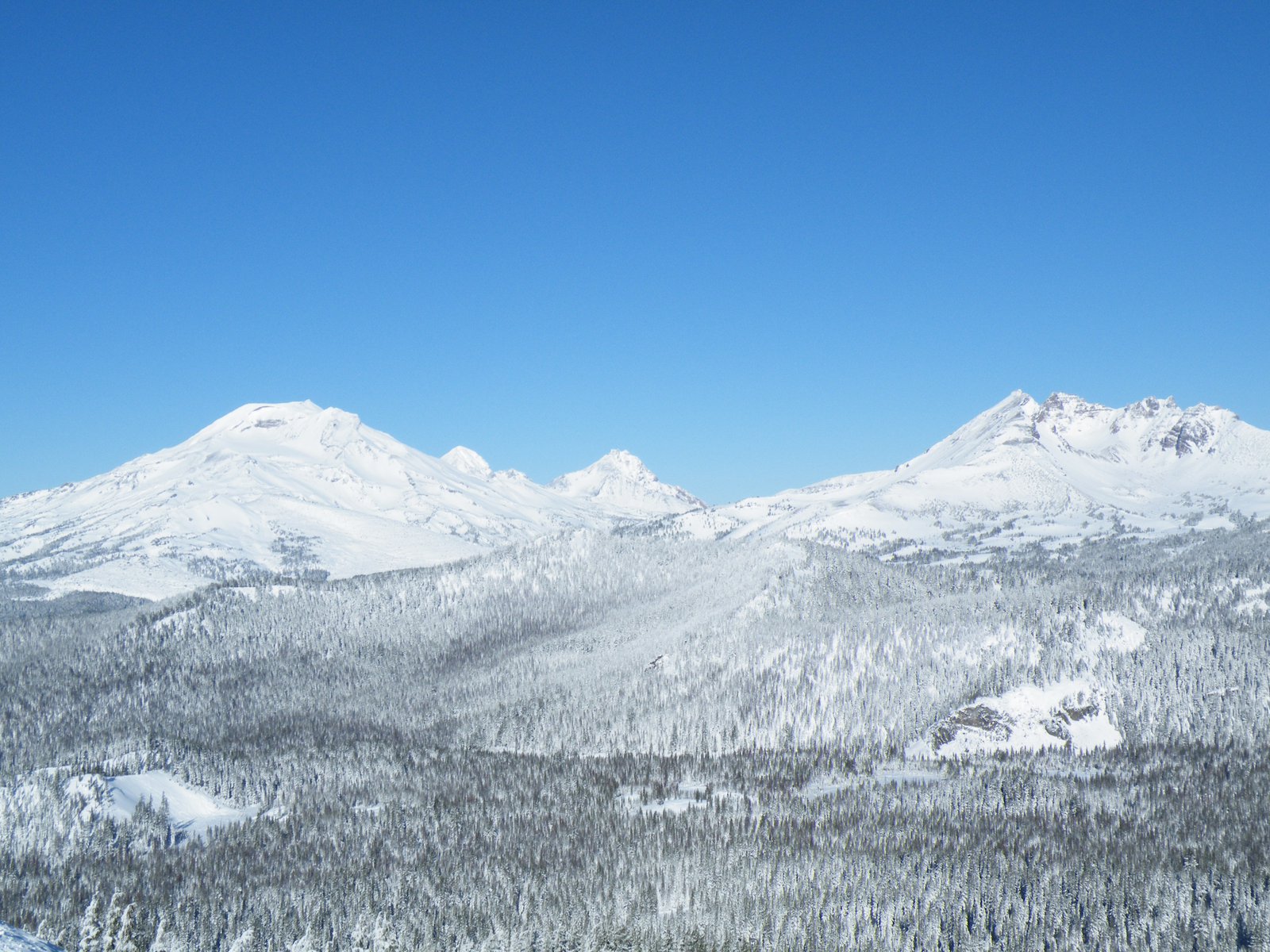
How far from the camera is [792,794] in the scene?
19350 centimetres

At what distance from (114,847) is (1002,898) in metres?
155

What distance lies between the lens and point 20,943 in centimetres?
8144

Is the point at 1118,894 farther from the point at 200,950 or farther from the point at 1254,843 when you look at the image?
the point at 200,950

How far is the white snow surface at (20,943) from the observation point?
80062 mm

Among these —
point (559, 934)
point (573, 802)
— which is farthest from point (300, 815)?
point (559, 934)

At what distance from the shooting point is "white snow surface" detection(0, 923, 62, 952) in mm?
80062

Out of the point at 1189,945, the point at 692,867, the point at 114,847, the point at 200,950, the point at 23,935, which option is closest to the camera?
the point at 23,935

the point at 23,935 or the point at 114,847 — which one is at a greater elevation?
the point at 23,935

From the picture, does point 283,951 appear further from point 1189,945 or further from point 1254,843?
point 1254,843

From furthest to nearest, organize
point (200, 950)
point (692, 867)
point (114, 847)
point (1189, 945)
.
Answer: point (114, 847) → point (692, 867) → point (200, 950) → point (1189, 945)

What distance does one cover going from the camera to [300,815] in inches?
7697

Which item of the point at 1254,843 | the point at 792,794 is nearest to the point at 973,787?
the point at 792,794

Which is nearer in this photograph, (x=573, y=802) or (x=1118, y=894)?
(x=1118, y=894)

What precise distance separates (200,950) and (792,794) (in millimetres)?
105159
